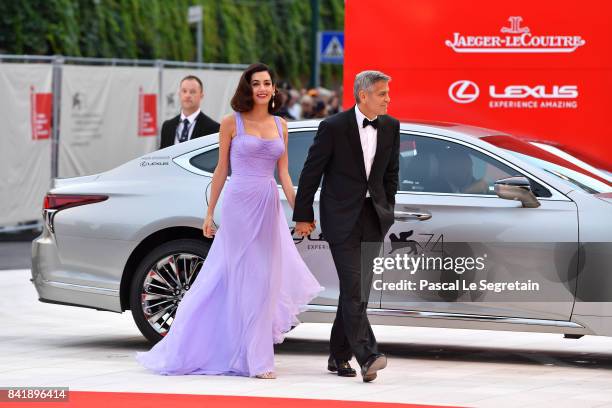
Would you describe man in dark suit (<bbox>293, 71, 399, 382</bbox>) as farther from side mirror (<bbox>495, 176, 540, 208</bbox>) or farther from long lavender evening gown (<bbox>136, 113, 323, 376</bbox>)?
side mirror (<bbox>495, 176, 540, 208</bbox>)

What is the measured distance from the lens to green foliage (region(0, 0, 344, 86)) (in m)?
28.7

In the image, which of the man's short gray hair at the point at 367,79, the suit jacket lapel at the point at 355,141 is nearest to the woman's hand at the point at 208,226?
the suit jacket lapel at the point at 355,141

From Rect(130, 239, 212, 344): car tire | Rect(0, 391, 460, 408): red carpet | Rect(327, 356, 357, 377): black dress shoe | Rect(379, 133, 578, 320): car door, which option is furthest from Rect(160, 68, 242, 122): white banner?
Rect(0, 391, 460, 408): red carpet

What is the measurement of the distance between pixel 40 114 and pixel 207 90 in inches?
192

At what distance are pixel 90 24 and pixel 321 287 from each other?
2186 centimetres

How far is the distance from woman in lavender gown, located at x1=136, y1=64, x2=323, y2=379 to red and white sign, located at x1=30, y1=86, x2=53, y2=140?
1063 cm

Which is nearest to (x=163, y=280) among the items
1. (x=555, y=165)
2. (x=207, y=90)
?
(x=555, y=165)

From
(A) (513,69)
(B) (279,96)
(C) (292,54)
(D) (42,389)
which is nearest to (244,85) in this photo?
(B) (279,96)

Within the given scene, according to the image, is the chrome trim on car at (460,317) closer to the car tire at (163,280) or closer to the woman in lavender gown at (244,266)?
the woman in lavender gown at (244,266)

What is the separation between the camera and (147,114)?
74.7ft

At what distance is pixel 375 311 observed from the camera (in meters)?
9.92

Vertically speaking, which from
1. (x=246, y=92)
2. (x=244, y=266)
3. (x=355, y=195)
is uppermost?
(x=246, y=92)

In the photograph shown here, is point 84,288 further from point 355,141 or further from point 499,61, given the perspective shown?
point 499,61

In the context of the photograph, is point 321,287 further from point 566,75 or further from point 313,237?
point 566,75
